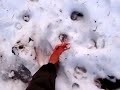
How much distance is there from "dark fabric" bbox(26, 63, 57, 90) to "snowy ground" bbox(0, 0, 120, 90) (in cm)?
11

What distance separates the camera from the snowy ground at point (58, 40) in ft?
9.02

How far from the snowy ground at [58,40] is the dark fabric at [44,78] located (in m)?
0.11

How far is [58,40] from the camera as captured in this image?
2871 millimetres

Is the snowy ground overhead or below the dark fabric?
overhead

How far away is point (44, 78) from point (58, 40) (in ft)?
1.40

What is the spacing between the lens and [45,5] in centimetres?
299

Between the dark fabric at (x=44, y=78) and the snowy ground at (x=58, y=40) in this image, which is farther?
the snowy ground at (x=58, y=40)

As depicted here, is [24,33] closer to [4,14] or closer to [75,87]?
[4,14]

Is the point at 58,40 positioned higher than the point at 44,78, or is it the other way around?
the point at 58,40

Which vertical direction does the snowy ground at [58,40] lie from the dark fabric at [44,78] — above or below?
above

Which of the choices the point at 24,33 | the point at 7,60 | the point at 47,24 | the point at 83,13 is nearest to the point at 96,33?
the point at 83,13

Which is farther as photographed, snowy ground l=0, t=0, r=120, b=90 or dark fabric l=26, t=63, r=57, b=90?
snowy ground l=0, t=0, r=120, b=90

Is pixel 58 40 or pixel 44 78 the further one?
pixel 58 40

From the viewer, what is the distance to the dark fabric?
8.52 ft
